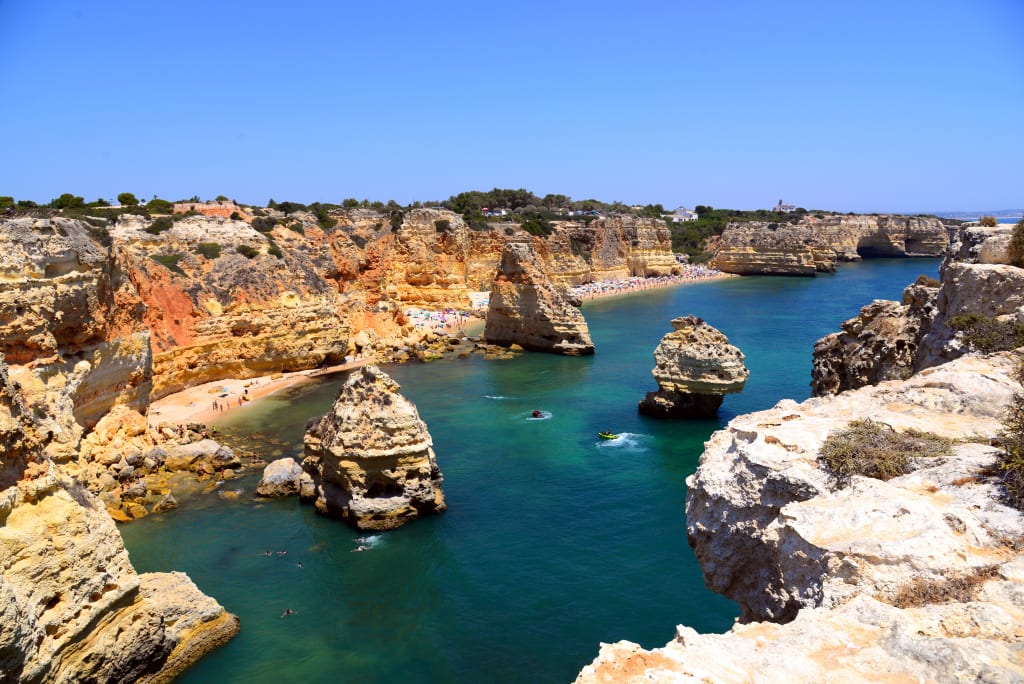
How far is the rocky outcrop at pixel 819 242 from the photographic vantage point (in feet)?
374

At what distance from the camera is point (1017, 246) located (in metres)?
15.0

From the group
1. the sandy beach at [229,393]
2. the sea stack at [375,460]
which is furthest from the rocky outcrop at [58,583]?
the sandy beach at [229,393]

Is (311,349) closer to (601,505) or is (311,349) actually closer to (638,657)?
(601,505)

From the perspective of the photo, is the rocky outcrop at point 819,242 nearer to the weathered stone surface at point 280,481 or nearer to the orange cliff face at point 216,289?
the orange cliff face at point 216,289

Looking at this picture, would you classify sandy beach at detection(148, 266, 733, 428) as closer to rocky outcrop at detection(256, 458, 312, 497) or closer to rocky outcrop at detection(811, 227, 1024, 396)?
rocky outcrop at detection(256, 458, 312, 497)

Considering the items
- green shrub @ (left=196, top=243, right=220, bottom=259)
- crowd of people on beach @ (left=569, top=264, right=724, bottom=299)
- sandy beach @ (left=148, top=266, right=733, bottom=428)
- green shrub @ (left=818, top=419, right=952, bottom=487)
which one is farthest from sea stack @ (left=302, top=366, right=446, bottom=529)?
crowd of people on beach @ (left=569, top=264, right=724, bottom=299)

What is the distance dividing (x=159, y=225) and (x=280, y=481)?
81.0ft

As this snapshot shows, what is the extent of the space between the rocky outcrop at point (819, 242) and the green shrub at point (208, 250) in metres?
94.7

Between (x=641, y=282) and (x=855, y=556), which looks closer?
(x=855, y=556)

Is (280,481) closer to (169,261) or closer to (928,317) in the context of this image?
(169,261)

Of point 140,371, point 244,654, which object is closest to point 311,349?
point 140,371

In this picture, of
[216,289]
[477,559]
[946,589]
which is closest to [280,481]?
[477,559]

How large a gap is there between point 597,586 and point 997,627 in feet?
42.9

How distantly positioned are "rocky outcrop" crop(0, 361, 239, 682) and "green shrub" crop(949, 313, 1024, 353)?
17.2 meters
